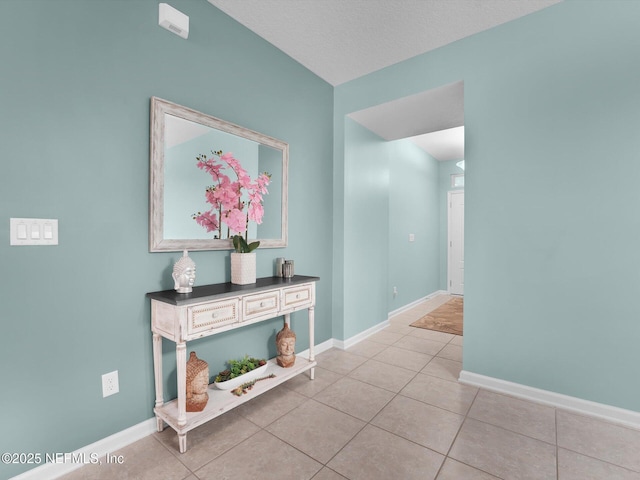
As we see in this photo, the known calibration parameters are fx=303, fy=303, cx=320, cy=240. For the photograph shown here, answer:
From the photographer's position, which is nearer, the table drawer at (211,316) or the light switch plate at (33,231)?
the light switch plate at (33,231)

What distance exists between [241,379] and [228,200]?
4.02 feet

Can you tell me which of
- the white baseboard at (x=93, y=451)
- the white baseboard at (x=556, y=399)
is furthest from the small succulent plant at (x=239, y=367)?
the white baseboard at (x=556, y=399)

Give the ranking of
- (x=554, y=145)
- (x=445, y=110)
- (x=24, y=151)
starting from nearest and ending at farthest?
1. (x=24, y=151)
2. (x=554, y=145)
3. (x=445, y=110)

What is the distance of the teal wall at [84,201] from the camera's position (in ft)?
4.47

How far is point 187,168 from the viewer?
1960 millimetres

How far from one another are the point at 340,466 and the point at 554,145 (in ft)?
8.13

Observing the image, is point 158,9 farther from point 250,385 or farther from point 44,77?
point 250,385

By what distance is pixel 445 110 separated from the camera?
10.0 ft

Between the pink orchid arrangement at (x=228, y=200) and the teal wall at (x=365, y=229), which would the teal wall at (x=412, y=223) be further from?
the pink orchid arrangement at (x=228, y=200)

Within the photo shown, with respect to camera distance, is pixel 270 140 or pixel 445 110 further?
pixel 445 110

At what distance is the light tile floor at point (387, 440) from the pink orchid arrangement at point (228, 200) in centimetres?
118

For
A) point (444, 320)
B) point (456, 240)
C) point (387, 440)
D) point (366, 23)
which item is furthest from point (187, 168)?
point (456, 240)

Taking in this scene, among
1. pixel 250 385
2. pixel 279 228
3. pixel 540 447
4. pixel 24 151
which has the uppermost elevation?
pixel 24 151

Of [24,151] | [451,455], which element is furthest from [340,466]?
[24,151]
